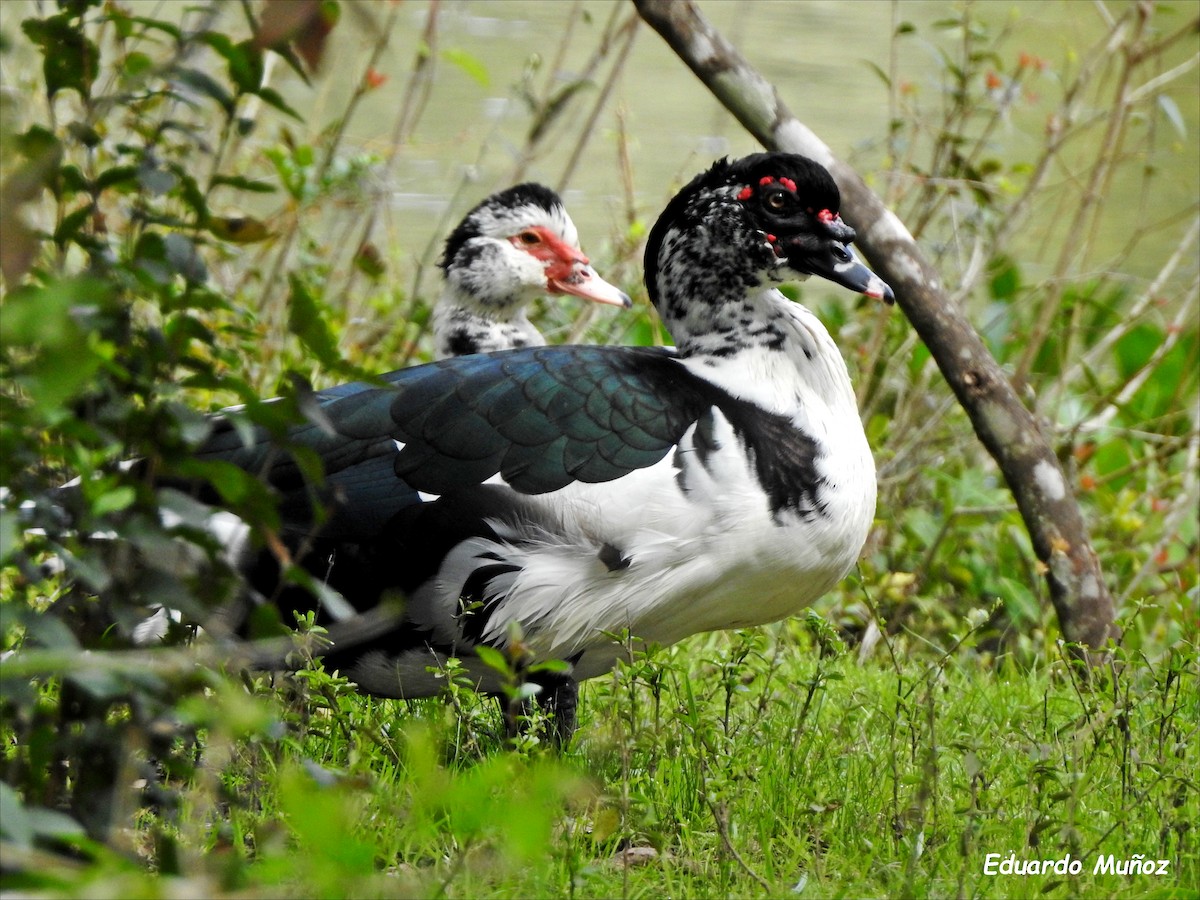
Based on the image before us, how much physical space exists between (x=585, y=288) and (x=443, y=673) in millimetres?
2425

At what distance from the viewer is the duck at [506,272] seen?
16.1 feet

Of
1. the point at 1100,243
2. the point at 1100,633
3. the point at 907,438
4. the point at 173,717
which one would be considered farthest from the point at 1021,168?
the point at 173,717

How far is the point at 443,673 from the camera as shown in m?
2.90

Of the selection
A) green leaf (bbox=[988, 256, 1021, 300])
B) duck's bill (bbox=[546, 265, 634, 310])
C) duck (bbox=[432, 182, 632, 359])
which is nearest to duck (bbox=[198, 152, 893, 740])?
→ duck (bbox=[432, 182, 632, 359])

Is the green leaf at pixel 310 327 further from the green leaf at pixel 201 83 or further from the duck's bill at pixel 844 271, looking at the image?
the duck's bill at pixel 844 271

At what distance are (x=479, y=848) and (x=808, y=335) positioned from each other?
5.40 feet

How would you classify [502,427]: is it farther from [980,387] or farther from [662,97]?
[662,97]

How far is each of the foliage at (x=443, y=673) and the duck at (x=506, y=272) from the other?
526 mm

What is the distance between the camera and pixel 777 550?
317 cm

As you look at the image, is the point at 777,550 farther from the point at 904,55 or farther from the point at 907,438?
the point at 904,55

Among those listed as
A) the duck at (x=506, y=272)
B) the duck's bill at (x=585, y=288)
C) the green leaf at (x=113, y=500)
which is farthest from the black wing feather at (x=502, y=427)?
the duck's bill at (x=585, y=288)

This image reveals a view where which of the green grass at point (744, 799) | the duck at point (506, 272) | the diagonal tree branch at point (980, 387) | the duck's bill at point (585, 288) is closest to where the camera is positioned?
the green grass at point (744, 799)

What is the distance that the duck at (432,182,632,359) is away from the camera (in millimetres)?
4918

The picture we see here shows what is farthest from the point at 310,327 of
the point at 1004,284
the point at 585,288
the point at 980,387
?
the point at 1004,284
